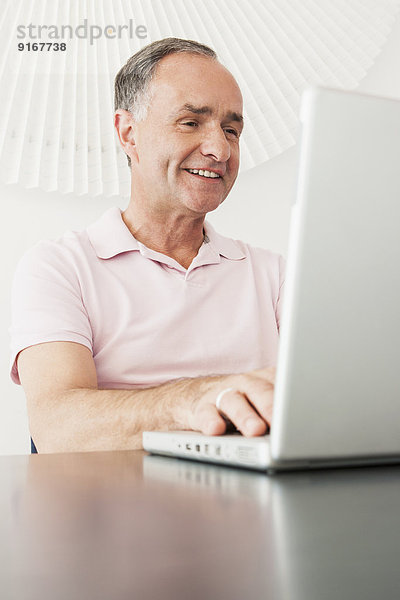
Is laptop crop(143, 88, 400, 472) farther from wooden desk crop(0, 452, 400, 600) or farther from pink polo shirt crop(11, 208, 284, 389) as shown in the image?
pink polo shirt crop(11, 208, 284, 389)

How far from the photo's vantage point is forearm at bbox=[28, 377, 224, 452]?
777mm

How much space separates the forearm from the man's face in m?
0.55

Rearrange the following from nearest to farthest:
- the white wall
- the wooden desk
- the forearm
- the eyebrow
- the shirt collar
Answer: the wooden desk
the forearm
the shirt collar
the eyebrow
the white wall

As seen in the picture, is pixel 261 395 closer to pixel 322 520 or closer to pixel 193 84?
pixel 322 520

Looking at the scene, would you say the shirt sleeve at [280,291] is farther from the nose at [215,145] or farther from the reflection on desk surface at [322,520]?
the reflection on desk surface at [322,520]

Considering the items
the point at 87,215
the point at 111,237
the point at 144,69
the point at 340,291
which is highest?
the point at 144,69

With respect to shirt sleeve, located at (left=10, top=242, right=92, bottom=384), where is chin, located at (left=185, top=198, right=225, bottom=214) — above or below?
above

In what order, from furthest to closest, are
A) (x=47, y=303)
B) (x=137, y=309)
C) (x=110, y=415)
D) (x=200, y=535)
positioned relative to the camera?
1. (x=137, y=309)
2. (x=47, y=303)
3. (x=110, y=415)
4. (x=200, y=535)

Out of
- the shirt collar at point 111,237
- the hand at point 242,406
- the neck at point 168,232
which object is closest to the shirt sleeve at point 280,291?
the neck at point 168,232

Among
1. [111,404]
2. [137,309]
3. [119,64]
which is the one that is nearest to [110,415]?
[111,404]

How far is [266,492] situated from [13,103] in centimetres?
155

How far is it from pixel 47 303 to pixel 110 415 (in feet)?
1.13

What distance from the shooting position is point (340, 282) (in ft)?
1.56

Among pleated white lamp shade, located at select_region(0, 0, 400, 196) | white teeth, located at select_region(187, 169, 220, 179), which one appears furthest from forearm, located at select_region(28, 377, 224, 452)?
pleated white lamp shade, located at select_region(0, 0, 400, 196)
